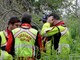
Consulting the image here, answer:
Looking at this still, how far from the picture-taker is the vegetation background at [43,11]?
6.45 meters

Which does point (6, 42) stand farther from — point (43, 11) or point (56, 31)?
point (43, 11)

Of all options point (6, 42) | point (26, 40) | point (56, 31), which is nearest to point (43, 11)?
point (56, 31)

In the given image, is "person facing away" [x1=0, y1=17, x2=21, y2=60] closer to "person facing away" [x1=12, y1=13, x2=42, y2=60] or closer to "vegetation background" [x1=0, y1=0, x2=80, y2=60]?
"person facing away" [x1=12, y1=13, x2=42, y2=60]

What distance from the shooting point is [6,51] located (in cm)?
578

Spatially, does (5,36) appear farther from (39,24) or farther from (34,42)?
(39,24)

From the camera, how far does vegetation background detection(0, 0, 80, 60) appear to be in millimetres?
6445

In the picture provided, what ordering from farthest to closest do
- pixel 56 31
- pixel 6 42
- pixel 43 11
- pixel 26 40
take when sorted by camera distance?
1. pixel 43 11
2. pixel 56 31
3. pixel 6 42
4. pixel 26 40

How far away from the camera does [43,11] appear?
1407 cm

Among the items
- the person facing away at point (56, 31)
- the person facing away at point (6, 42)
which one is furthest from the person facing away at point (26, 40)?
the person facing away at point (56, 31)

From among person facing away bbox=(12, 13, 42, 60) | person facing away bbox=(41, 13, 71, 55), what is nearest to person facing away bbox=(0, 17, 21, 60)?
person facing away bbox=(12, 13, 42, 60)

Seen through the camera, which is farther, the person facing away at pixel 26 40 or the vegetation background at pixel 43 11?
A: the vegetation background at pixel 43 11

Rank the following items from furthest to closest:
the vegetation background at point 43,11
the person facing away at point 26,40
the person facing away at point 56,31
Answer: the vegetation background at point 43,11 < the person facing away at point 56,31 < the person facing away at point 26,40

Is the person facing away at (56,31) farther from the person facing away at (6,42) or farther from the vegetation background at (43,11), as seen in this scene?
the person facing away at (6,42)

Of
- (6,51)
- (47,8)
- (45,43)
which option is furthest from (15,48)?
(47,8)
